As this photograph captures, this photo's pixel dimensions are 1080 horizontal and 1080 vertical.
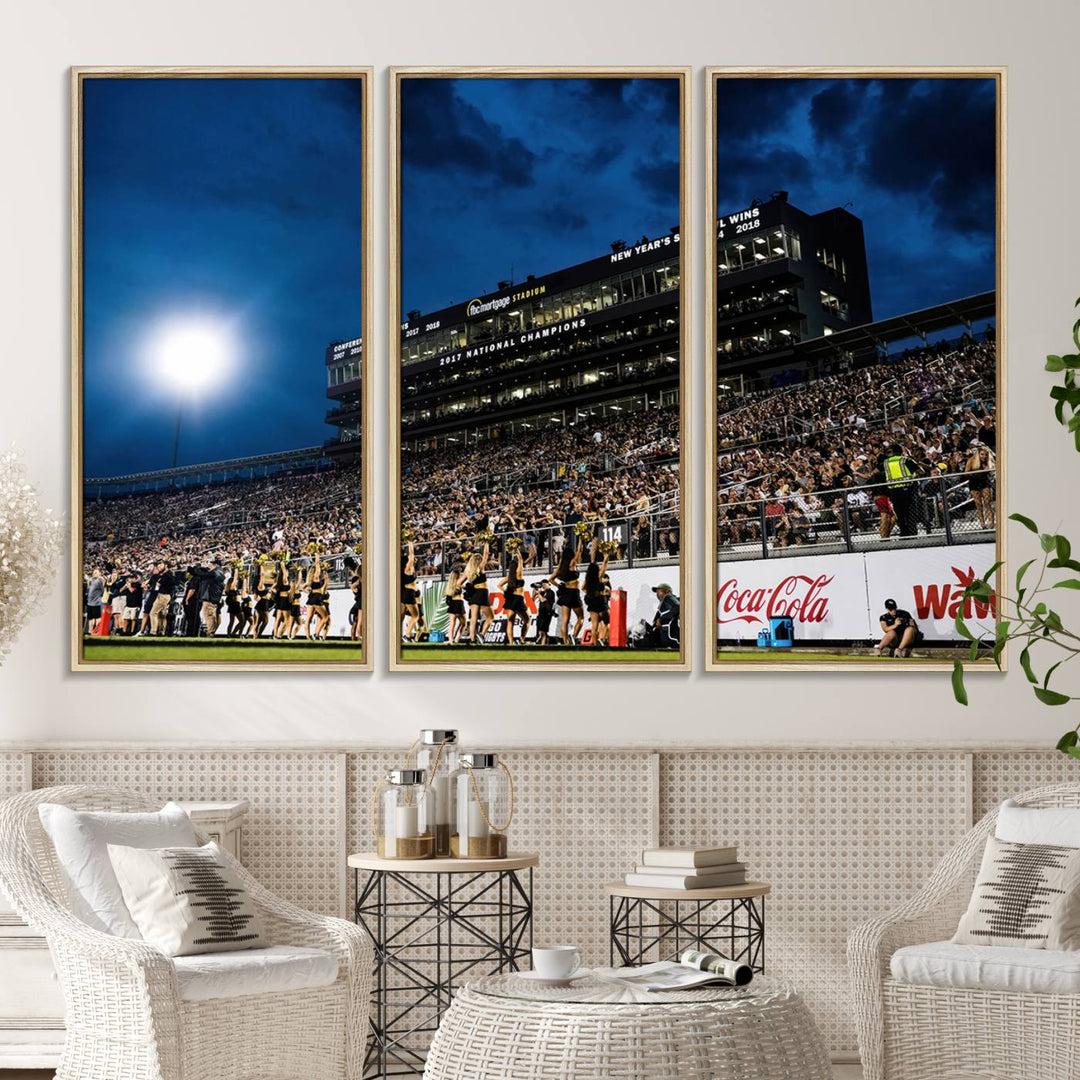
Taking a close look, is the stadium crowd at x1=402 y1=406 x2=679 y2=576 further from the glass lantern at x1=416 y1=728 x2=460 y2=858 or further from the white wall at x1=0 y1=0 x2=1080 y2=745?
the glass lantern at x1=416 y1=728 x2=460 y2=858

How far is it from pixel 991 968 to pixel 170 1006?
6.79 feet

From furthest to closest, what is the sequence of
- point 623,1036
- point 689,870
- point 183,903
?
point 689,870, point 183,903, point 623,1036

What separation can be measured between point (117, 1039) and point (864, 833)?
Answer: 2.40m

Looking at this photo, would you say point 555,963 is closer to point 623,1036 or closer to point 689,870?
point 623,1036

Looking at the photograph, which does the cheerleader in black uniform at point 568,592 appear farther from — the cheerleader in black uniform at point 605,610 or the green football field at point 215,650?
the green football field at point 215,650

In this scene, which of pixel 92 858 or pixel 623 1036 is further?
pixel 92 858

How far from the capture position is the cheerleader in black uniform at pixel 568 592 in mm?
4461

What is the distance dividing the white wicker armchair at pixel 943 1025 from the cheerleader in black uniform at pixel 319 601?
198 centimetres

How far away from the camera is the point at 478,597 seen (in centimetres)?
448

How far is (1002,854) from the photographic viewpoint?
149 inches

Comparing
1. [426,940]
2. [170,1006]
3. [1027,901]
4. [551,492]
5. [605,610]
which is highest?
[551,492]

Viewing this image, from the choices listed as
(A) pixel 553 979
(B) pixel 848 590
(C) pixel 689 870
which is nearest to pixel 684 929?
(C) pixel 689 870

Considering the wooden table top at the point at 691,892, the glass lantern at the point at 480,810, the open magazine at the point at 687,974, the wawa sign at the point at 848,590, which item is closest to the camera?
the open magazine at the point at 687,974

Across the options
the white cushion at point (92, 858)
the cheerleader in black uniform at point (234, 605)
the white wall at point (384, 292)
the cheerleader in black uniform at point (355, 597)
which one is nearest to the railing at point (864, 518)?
the white wall at point (384, 292)
